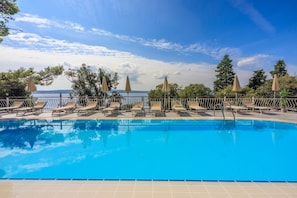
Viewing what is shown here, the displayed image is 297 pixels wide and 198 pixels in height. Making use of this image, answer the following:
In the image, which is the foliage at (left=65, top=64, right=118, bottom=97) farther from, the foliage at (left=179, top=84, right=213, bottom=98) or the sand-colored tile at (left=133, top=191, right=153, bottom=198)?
the sand-colored tile at (left=133, top=191, right=153, bottom=198)

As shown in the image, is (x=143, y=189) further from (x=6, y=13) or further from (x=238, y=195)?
(x=6, y=13)

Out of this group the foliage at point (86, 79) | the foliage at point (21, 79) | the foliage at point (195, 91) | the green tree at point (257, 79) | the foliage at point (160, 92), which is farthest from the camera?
the green tree at point (257, 79)

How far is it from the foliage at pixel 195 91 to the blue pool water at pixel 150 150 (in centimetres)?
582

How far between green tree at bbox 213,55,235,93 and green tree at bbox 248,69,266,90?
3186 mm

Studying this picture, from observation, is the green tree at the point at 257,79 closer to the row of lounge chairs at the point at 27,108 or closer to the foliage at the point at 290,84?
the foliage at the point at 290,84

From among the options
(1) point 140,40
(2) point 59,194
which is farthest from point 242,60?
(2) point 59,194

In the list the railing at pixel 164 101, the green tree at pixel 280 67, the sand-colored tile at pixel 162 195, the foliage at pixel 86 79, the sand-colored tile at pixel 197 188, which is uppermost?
the green tree at pixel 280 67

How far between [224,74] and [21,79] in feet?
86.9

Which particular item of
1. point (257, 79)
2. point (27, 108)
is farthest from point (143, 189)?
point (257, 79)

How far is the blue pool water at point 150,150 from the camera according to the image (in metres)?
3.79

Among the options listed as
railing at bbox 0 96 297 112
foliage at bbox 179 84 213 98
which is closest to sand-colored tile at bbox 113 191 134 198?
railing at bbox 0 96 297 112

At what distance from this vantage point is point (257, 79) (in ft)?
86.1

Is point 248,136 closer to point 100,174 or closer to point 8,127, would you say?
point 100,174

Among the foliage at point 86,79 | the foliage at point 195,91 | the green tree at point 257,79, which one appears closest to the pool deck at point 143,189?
the foliage at point 195,91
